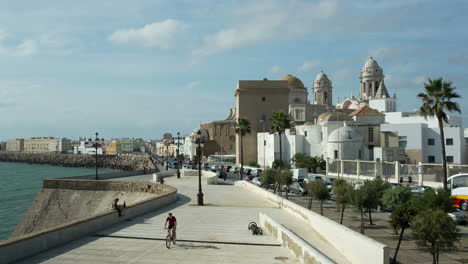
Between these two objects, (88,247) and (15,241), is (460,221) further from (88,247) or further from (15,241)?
(15,241)

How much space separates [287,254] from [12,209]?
151 feet

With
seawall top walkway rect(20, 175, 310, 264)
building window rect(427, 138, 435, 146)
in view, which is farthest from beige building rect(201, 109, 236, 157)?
seawall top walkway rect(20, 175, 310, 264)

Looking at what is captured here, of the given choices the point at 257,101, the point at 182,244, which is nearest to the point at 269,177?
the point at 182,244

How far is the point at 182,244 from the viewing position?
12.7 meters

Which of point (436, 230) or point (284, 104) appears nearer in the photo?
point (436, 230)

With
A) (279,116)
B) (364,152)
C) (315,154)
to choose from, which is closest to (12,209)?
(279,116)

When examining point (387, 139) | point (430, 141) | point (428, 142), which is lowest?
point (428, 142)

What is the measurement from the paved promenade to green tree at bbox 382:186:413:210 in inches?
166

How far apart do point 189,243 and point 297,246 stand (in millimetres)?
3517

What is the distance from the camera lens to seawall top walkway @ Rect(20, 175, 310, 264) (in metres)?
10.9

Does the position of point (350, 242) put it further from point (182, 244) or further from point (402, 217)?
point (182, 244)

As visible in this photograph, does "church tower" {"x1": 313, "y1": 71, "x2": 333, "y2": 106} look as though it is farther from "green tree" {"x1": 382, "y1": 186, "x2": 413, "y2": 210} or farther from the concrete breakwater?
"green tree" {"x1": 382, "y1": 186, "x2": 413, "y2": 210}

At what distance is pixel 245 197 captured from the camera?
27.2 meters

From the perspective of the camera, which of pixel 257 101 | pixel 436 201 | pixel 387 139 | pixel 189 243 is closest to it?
pixel 189 243
